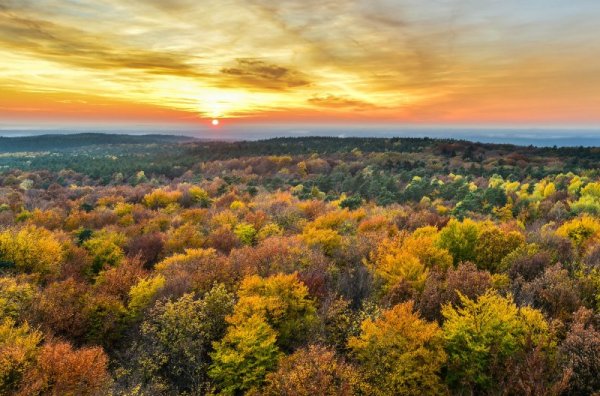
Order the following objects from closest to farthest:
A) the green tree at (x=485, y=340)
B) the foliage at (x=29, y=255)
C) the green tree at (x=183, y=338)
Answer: the green tree at (x=485, y=340)
the green tree at (x=183, y=338)
the foliage at (x=29, y=255)

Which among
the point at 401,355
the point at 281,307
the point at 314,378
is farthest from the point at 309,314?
the point at 314,378

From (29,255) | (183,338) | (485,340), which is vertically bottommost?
(183,338)

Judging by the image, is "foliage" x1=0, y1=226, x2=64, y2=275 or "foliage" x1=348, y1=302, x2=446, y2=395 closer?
"foliage" x1=348, y1=302, x2=446, y2=395

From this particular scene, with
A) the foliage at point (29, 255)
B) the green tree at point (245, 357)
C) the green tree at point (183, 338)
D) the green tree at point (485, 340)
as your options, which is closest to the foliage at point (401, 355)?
the green tree at point (485, 340)

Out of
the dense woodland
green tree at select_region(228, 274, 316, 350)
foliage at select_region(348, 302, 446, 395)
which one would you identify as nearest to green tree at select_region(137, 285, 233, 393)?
the dense woodland

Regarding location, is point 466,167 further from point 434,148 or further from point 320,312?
point 320,312

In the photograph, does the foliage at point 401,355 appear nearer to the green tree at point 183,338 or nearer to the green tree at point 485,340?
the green tree at point 485,340

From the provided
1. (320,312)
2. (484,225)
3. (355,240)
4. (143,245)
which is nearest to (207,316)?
(320,312)

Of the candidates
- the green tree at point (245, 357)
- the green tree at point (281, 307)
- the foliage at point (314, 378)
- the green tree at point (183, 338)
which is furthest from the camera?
the green tree at point (281, 307)

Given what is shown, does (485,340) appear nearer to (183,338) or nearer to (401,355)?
(401,355)

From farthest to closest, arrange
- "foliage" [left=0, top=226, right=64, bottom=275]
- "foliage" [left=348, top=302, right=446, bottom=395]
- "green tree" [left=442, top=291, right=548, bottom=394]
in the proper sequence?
"foliage" [left=0, top=226, right=64, bottom=275], "green tree" [left=442, top=291, right=548, bottom=394], "foliage" [left=348, top=302, right=446, bottom=395]

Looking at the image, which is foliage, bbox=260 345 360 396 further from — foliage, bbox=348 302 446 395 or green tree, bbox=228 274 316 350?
green tree, bbox=228 274 316 350

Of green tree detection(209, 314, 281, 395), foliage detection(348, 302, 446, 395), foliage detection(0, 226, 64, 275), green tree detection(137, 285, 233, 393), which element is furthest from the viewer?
foliage detection(0, 226, 64, 275)
